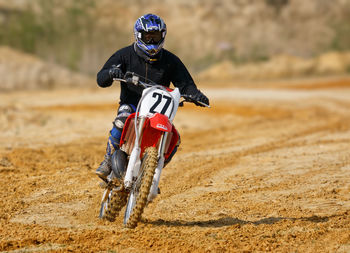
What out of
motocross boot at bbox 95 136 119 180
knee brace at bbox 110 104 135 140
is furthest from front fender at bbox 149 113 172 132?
motocross boot at bbox 95 136 119 180

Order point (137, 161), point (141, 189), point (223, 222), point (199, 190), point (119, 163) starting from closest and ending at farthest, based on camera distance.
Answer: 1. point (141, 189)
2. point (137, 161)
3. point (119, 163)
4. point (223, 222)
5. point (199, 190)

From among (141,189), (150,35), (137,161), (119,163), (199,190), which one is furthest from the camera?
(199,190)

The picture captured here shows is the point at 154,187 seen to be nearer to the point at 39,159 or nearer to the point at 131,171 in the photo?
the point at 131,171

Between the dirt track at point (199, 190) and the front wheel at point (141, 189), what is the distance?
0.56ft

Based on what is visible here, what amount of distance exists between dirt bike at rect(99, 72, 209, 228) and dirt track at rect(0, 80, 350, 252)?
35cm

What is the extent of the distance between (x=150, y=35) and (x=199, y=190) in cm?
269

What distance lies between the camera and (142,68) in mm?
6160

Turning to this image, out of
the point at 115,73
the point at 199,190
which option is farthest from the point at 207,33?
the point at 115,73

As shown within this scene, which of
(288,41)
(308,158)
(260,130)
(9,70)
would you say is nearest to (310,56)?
(288,41)

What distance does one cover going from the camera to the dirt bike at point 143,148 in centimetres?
538

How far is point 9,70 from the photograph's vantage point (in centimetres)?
3488

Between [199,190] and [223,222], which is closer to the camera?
[223,222]

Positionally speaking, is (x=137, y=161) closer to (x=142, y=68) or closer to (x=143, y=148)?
(x=143, y=148)

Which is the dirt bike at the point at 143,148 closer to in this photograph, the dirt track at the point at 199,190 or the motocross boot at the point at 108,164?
the motocross boot at the point at 108,164
